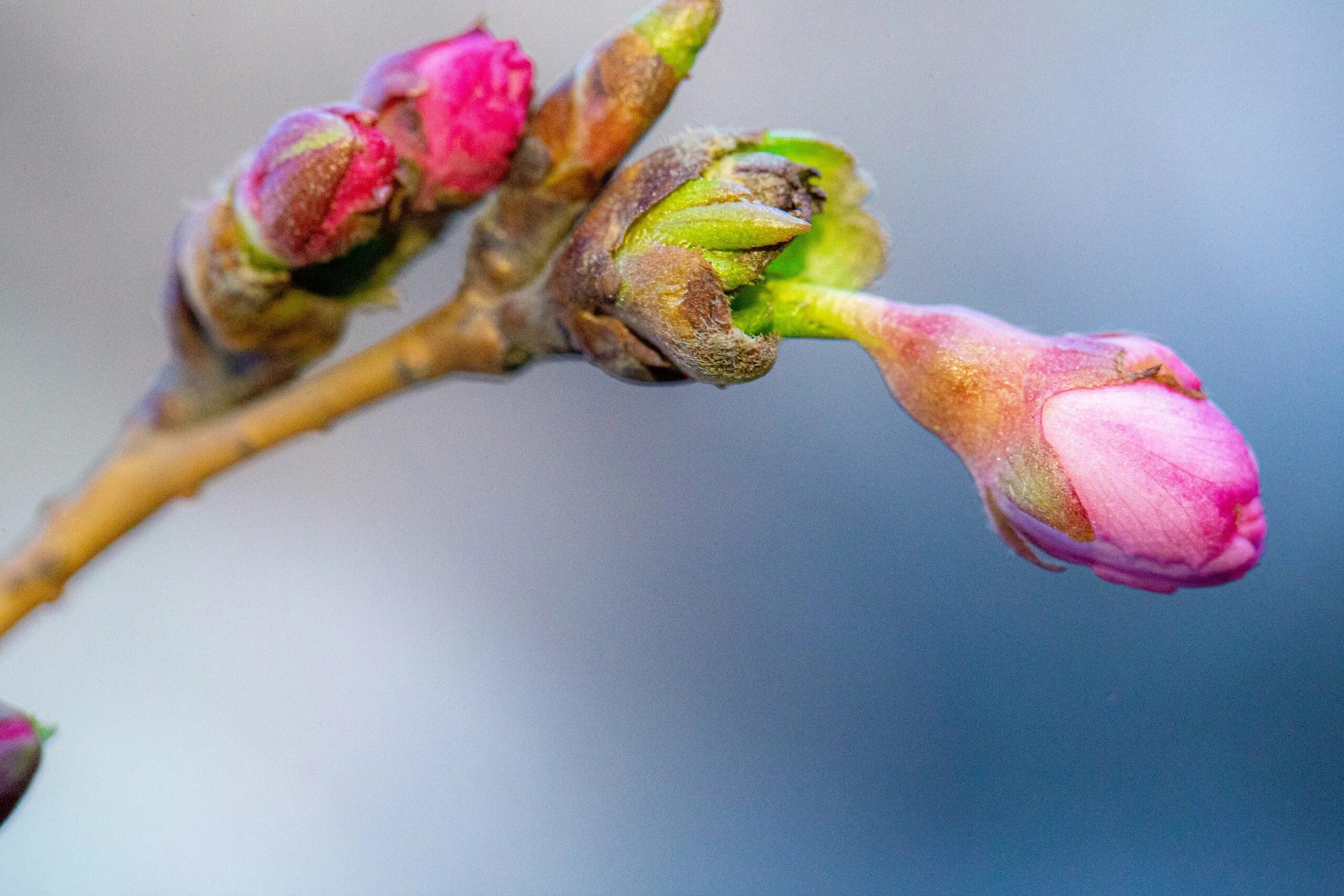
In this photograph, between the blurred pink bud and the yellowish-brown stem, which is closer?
the blurred pink bud

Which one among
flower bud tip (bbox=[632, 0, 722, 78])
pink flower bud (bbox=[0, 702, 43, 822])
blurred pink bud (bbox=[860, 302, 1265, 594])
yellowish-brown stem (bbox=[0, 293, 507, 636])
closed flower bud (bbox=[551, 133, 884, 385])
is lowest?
pink flower bud (bbox=[0, 702, 43, 822])

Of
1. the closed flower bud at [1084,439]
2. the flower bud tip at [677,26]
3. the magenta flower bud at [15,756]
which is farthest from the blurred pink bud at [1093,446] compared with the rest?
the magenta flower bud at [15,756]

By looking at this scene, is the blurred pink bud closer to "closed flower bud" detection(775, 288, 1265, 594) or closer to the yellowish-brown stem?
"closed flower bud" detection(775, 288, 1265, 594)

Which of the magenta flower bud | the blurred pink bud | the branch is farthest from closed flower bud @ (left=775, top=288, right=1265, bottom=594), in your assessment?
Result: the magenta flower bud

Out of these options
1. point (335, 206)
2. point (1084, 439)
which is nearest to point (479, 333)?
point (335, 206)

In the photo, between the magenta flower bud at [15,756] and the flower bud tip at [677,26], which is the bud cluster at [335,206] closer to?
the flower bud tip at [677,26]
